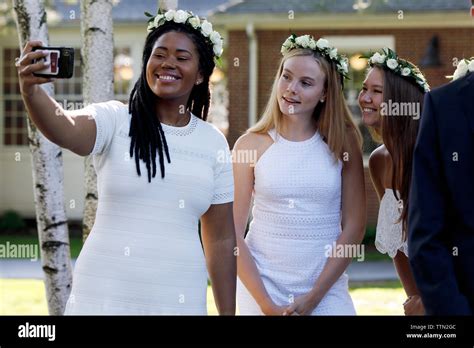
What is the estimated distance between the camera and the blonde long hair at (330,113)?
4.16m

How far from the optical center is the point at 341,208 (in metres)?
4.18

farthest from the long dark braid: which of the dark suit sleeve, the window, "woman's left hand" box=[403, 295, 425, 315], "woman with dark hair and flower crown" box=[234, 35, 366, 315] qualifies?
the window

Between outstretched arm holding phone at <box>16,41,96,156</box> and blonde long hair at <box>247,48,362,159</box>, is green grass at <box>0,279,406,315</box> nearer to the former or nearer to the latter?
blonde long hair at <box>247,48,362,159</box>

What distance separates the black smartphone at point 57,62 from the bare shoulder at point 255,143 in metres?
1.26

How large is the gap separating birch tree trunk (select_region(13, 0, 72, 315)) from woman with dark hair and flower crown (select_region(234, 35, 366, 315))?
159cm

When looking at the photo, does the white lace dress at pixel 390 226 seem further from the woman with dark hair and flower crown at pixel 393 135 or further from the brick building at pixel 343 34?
the brick building at pixel 343 34

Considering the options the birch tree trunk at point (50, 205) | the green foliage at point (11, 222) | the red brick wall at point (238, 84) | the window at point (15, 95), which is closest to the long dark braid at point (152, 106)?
the birch tree trunk at point (50, 205)

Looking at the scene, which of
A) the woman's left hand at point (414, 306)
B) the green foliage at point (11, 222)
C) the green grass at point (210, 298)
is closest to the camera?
the woman's left hand at point (414, 306)

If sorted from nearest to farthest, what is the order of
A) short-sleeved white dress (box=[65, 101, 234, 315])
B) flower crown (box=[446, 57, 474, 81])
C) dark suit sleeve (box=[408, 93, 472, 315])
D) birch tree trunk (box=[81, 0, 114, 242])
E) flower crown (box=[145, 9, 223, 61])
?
dark suit sleeve (box=[408, 93, 472, 315]), short-sleeved white dress (box=[65, 101, 234, 315]), flower crown (box=[145, 9, 223, 61]), flower crown (box=[446, 57, 474, 81]), birch tree trunk (box=[81, 0, 114, 242])

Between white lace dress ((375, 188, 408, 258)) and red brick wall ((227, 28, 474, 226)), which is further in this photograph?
red brick wall ((227, 28, 474, 226))

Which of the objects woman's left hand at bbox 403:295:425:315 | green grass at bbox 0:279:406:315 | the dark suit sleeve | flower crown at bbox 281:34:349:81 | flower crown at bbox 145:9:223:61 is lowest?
green grass at bbox 0:279:406:315

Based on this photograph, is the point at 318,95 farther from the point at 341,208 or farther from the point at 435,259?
the point at 435,259

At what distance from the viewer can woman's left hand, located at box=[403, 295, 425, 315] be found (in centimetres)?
397

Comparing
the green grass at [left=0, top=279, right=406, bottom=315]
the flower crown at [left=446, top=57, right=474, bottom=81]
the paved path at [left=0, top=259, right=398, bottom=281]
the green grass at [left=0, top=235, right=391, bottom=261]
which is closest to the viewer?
the flower crown at [left=446, top=57, right=474, bottom=81]
